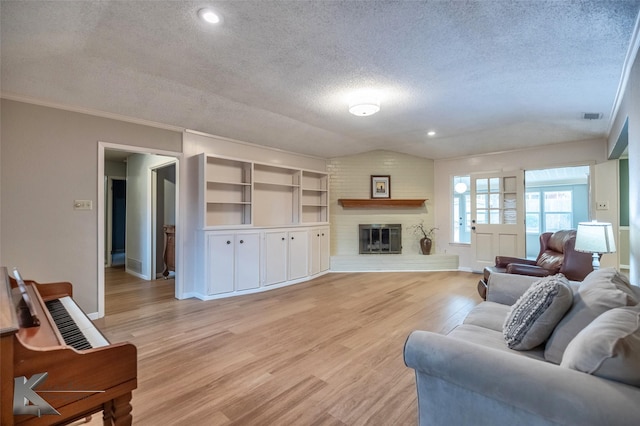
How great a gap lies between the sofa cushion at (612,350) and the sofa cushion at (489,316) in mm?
879

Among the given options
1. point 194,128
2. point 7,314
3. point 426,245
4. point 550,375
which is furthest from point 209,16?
point 426,245

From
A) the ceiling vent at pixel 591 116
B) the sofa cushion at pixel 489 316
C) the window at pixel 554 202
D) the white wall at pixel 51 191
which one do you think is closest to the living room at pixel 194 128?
the white wall at pixel 51 191

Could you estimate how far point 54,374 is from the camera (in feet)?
3.15

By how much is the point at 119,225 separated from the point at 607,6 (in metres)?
9.57

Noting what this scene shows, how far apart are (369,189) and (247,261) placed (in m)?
3.13

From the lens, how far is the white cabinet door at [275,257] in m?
4.59

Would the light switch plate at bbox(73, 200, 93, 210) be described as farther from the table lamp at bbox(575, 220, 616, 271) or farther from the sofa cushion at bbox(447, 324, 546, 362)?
the table lamp at bbox(575, 220, 616, 271)

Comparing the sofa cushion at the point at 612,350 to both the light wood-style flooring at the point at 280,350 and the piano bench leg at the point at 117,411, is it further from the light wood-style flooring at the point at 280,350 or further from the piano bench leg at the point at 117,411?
the piano bench leg at the point at 117,411

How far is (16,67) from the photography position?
2445 millimetres

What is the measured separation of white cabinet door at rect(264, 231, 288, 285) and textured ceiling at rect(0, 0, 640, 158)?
1.75 m

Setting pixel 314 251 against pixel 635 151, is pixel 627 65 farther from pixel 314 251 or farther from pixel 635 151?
pixel 314 251

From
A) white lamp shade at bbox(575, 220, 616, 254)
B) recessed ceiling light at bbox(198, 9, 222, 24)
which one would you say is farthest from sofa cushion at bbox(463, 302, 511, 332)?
recessed ceiling light at bbox(198, 9, 222, 24)

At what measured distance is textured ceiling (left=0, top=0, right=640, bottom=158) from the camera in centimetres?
187

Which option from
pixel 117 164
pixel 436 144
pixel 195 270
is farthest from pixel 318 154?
pixel 117 164
